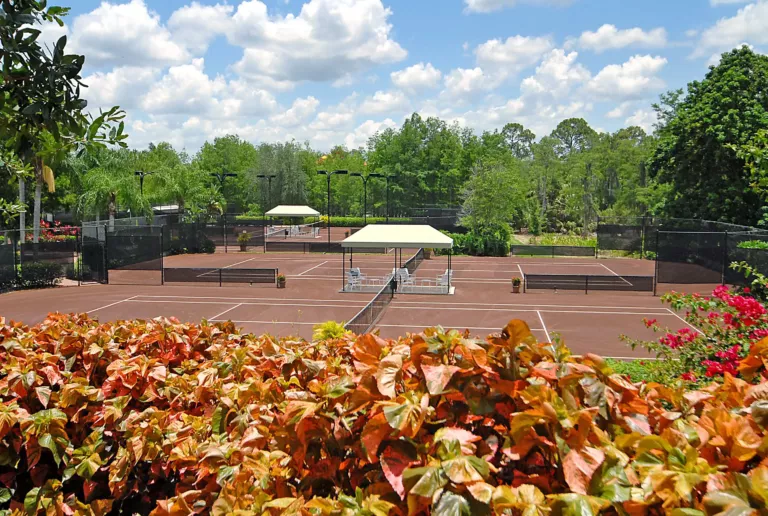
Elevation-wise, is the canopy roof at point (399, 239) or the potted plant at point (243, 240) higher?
the canopy roof at point (399, 239)

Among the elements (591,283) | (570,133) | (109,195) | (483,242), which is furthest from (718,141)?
(570,133)

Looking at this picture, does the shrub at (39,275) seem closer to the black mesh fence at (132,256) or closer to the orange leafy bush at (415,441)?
the black mesh fence at (132,256)

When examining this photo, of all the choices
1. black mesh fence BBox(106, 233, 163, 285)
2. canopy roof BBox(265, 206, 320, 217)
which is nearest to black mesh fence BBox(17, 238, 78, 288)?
black mesh fence BBox(106, 233, 163, 285)

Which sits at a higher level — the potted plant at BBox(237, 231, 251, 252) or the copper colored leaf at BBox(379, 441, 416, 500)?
the copper colored leaf at BBox(379, 441, 416, 500)

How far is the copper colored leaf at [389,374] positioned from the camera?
7.77 ft

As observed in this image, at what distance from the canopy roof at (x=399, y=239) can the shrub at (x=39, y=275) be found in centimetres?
1352

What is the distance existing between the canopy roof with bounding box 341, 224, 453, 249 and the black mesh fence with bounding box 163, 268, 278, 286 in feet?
16.8

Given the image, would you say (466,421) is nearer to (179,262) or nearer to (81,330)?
(81,330)

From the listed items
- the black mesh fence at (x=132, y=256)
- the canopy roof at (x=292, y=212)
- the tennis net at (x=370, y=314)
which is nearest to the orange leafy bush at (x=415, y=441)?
the tennis net at (x=370, y=314)

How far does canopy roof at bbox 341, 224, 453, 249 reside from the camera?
1085 inches

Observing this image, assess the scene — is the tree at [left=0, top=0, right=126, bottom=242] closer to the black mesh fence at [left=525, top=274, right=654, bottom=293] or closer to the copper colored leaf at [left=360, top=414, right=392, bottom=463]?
the copper colored leaf at [left=360, top=414, right=392, bottom=463]

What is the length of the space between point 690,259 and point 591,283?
4.48 meters

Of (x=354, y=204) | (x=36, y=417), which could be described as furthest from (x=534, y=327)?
(x=354, y=204)

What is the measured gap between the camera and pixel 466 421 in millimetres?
2383
